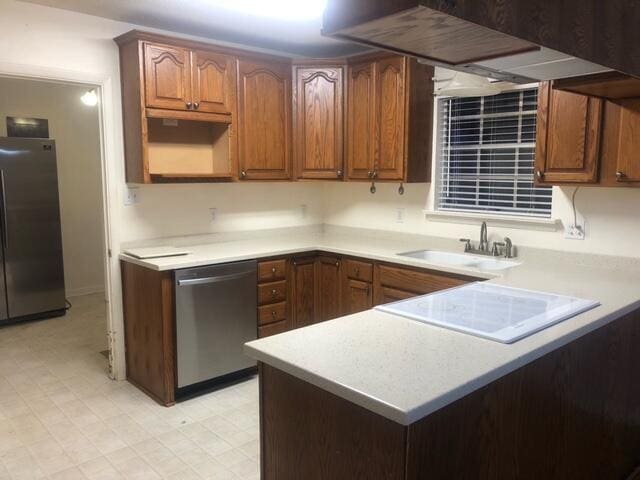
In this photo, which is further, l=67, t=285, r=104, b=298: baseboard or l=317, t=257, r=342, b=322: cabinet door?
l=67, t=285, r=104, b=298: baseboard

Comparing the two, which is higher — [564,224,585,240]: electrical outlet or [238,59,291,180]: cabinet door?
[238,59,291,180]: cabinet door

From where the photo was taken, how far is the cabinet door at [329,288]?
3744 mm

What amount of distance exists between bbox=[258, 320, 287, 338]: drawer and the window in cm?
146

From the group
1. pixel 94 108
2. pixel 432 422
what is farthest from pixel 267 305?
pixel 94 108

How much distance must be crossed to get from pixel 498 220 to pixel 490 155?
19.0 inches

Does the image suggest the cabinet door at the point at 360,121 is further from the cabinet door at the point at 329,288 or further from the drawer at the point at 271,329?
the drawer at the point at 271,329

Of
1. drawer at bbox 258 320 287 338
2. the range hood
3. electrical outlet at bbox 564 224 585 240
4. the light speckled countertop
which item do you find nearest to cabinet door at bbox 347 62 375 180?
drawer at bbox 258 320 287 338

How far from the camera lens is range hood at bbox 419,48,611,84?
155 centimetres

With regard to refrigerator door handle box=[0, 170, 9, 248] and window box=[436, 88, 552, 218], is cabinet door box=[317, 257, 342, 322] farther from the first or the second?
refrigerator door handle box=[0, 170, 9, 248]

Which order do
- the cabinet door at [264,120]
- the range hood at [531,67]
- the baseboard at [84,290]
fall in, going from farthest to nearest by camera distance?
1. the baseboard at [84,290]
2. the cabinet door at [264,120]
3. the range hood at [531,67]

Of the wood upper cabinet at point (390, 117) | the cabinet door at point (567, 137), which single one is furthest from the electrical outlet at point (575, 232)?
the wood upper cabinet at point (390, 117)

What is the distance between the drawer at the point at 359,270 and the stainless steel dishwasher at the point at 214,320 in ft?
2.24

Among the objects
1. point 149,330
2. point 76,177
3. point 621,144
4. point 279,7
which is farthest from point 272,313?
point 76,177

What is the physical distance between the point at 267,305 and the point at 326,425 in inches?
87.7
